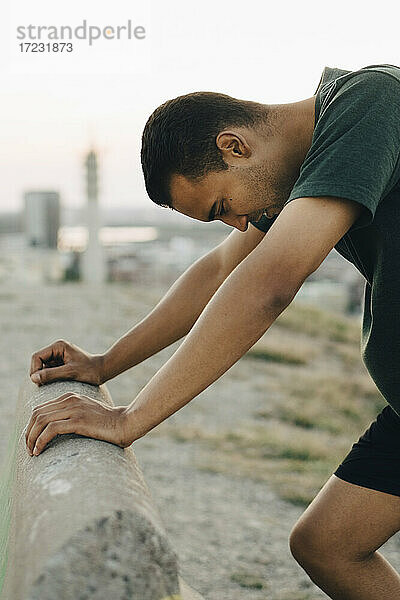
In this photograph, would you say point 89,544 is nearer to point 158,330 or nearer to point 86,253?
point 158,330

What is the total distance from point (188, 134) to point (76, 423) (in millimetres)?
583

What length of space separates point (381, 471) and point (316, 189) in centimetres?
77

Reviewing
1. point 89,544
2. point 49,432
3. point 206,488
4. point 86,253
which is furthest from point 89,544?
point 86,253

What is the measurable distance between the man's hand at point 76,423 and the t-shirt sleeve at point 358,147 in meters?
0.49

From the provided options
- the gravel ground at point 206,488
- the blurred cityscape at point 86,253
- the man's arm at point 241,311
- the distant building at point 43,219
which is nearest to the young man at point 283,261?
the man's arm at point 241,311

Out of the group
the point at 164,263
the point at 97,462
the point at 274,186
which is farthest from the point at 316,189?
the point at 164,263

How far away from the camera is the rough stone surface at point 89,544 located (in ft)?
3.05

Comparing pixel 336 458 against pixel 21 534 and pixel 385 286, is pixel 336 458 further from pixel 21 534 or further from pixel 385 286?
pixel 21 534

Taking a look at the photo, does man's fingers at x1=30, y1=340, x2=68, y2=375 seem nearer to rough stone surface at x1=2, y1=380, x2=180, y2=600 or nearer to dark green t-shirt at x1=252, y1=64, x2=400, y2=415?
dark green t-shirt at x1=252, y1=64, x2=400, y2=415

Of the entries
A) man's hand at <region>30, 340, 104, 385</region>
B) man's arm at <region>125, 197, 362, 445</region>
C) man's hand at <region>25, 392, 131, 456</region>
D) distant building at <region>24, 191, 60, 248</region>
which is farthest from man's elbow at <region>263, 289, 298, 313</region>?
distant building at <region>24, 191, 60, 248</region>

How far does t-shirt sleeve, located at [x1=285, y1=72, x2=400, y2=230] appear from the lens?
1.42 m

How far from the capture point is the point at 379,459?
1900 millimetres

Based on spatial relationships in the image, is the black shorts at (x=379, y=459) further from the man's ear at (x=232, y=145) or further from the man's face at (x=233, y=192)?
the man's ear at (x=232, y=145)

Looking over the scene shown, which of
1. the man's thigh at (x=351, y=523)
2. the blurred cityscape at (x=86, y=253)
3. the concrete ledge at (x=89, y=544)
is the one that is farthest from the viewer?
the blurred cityscape at (x=86, y=253)
